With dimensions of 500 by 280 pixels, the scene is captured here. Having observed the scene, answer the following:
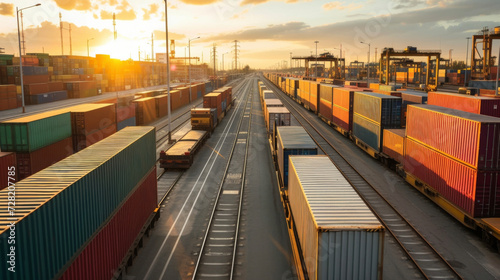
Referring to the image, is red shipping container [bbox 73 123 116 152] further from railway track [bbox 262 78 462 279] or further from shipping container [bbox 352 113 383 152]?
shipping container [bbox 352 113 383 152]

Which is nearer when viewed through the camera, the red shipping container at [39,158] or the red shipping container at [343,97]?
the red shipping container at [39,158]

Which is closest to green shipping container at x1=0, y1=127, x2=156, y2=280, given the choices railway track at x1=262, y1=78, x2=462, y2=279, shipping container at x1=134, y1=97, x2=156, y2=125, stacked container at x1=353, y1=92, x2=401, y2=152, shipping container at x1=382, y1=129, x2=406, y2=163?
railway track at x1=262, y1=78, x2=462, y2=279

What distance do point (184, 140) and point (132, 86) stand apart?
112 meters

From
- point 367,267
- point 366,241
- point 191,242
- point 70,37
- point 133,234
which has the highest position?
point 70,37

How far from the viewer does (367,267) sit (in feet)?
32.8

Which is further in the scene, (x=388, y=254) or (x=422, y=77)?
(x=422, y=77)

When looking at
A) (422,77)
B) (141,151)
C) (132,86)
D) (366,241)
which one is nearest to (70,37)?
(132,86)

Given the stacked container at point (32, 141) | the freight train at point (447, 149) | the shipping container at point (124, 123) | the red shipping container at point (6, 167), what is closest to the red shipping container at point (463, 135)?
the freight train at point (447, 149)

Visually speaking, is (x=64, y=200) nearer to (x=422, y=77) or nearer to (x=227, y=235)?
(x=227, y=235)

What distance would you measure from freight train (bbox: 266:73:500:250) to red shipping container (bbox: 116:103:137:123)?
24.1 metres

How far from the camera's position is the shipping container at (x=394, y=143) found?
2584 cm

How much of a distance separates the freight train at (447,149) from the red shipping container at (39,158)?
72.5 feet

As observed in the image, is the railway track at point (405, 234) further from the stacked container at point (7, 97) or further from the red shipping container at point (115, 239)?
the stacked container at point (7, 97)

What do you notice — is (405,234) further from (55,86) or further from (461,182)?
(55,86)
